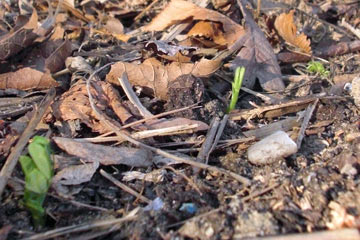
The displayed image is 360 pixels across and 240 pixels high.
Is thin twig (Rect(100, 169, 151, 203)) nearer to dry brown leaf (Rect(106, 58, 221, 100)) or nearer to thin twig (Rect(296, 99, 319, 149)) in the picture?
dry brown leaf (Rect(106, 58, 221, 100))

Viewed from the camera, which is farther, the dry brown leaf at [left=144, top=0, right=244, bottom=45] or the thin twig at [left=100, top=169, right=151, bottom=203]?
the dry brown leaf at [left=144, top=0, right=244, bottom=45]

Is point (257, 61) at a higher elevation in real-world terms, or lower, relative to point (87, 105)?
lower

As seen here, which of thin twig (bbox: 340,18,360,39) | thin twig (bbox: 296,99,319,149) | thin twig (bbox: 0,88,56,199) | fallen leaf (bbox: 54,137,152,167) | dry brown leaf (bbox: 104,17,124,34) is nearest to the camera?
thin twig (bbox: 0,88,56,199)

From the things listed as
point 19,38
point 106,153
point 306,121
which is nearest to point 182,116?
point 106,153

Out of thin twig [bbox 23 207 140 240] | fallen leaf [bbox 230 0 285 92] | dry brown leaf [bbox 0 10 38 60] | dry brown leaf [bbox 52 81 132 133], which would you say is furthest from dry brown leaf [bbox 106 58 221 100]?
thin twig [bbox 23 207 140 240]

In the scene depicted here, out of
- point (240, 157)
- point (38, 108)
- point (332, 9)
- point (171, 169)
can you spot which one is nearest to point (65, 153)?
point (38, 108)

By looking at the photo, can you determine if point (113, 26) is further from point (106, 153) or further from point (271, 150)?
point (271, 150)

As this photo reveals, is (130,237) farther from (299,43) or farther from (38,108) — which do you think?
(299,43)
